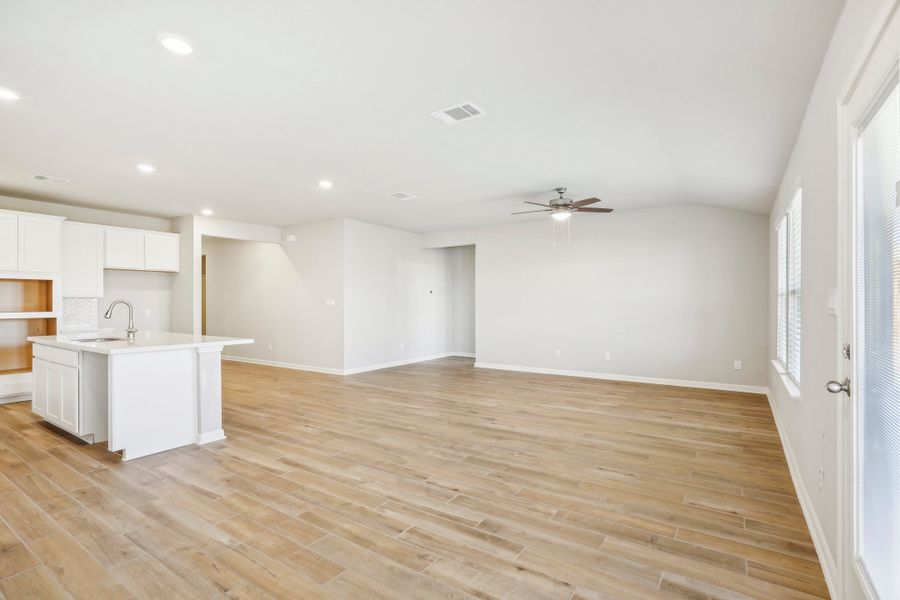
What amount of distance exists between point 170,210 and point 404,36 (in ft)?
19.8

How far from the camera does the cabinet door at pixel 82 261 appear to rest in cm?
605

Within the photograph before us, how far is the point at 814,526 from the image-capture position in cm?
230

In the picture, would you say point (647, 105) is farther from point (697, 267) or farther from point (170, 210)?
point (170, 210)

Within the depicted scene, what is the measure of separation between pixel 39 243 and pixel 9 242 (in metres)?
0.28

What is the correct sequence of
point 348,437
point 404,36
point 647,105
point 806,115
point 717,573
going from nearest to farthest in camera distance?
1. point 717,573
2. point 404,36
3. point 806,115
4. point 647,105
5. point 348,437

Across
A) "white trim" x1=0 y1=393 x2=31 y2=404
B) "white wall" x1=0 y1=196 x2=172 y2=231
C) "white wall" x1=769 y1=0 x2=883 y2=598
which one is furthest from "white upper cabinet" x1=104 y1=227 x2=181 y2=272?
"white wall" x1=769 y1=0 x2=883 y2=598

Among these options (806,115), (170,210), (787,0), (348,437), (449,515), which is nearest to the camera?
(787,0)

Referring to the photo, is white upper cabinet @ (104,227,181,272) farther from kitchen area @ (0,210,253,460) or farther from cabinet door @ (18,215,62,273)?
cabinet door @ (18,215,62,273)

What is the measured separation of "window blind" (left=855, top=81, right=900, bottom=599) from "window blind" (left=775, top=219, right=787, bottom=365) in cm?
297

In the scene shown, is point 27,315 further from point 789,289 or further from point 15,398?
point 789,289

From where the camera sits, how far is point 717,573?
2.02m

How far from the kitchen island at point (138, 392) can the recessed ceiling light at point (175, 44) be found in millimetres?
2264

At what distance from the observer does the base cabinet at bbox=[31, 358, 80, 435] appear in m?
3.86

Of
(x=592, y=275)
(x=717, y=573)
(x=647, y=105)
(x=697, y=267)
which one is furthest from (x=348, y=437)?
(x=697, y=267)
